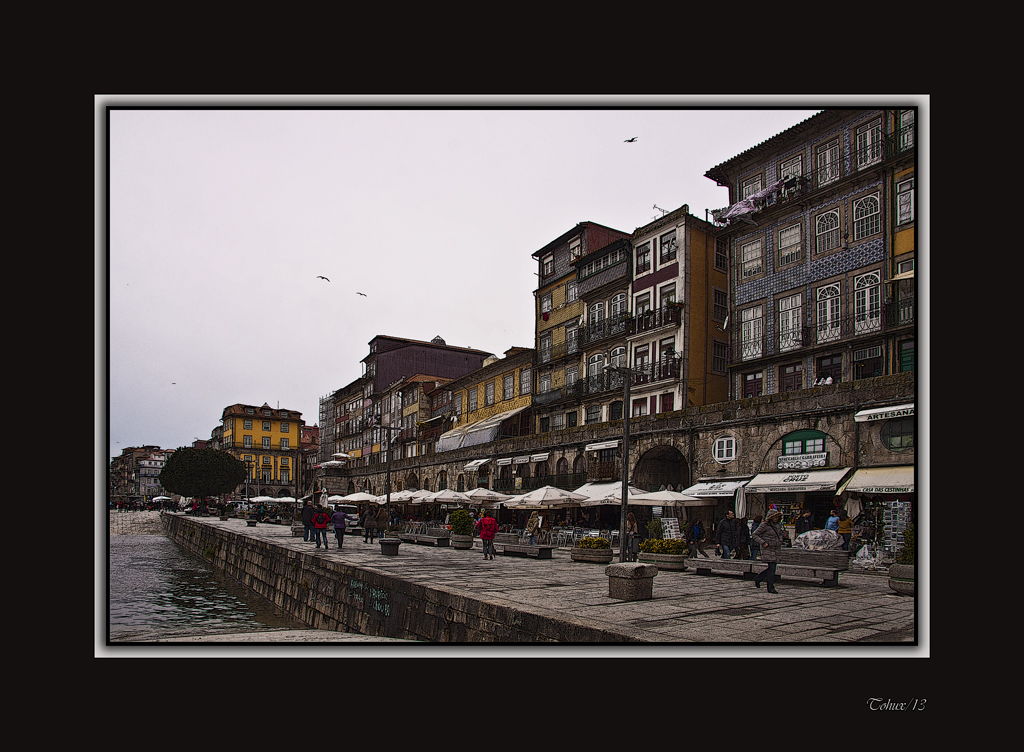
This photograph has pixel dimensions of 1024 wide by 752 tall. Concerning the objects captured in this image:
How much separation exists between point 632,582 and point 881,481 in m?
11.8

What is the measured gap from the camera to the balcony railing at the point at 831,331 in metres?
25.3

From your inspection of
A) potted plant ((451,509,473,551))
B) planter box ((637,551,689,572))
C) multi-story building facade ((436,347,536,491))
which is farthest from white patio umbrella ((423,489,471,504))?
planter box ((637,551,689,572))

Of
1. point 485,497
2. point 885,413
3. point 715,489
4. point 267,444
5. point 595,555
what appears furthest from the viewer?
point 267,444

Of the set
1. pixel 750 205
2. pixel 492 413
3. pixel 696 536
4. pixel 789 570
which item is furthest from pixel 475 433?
pixel 789 570

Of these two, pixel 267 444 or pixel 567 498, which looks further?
pixel 267 444

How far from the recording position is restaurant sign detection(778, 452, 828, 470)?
2297 centimetres

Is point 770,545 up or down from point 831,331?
down

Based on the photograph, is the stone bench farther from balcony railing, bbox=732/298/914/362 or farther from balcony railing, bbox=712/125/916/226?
balcony railing, bbox=712/125/916/226

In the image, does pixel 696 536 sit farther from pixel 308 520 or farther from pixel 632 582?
pixel 308 520

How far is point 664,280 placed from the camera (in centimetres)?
3541

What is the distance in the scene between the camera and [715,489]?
2572 cm

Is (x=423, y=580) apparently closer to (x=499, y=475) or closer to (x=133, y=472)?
(x=499, y=475)

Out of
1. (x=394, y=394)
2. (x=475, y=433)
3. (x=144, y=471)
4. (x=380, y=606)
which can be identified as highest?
(x=394, y=394)

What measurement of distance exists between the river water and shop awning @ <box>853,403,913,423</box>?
642 inches
